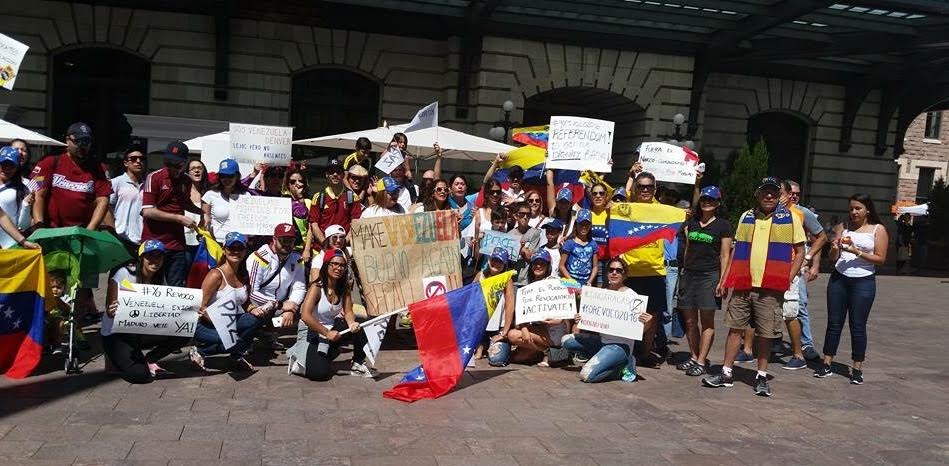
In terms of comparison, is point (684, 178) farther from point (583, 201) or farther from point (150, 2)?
point (150, 2)

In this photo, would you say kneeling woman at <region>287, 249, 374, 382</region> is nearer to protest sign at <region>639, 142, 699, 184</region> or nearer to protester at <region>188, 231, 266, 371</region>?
protester at <region>188, 231, 266, 371</region>

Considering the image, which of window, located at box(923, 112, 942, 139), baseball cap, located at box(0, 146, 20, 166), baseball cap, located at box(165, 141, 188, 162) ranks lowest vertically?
baseball cap, located at box(0, 146, 20, 166)

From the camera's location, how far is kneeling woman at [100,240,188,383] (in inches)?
242

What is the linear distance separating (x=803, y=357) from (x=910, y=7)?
11.8m

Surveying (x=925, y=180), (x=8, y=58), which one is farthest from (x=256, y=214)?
(x=925, y=180)

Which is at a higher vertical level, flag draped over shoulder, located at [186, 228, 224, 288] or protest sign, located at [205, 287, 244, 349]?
flag draped over shoulder, located at [186, 228, 224, 288]

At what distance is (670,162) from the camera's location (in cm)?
908

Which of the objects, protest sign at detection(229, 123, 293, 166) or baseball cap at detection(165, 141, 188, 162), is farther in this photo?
protest sign at detection(229, 123, 293, 166)

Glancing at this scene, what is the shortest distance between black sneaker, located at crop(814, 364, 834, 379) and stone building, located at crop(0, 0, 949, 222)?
11396 mm

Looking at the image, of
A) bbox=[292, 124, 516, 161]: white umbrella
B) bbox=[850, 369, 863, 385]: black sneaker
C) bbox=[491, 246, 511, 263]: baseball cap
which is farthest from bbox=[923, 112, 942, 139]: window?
bbox=[491, 246, 511, 263]: baseball cap

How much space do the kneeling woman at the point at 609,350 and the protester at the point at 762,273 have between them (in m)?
0.74

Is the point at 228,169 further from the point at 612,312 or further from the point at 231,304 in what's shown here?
the point at 612,312

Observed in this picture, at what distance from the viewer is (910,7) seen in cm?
1664

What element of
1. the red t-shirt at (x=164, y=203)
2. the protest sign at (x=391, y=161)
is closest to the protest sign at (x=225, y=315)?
the red t-shirt at (x=164, y=203)
